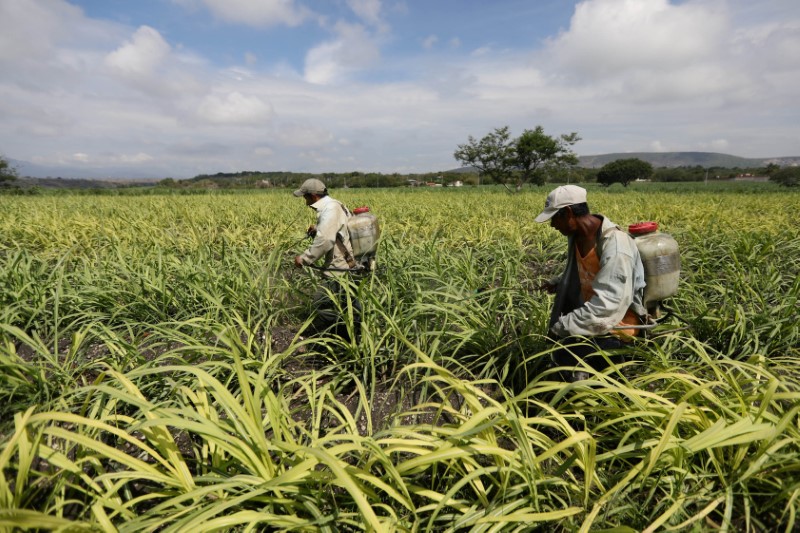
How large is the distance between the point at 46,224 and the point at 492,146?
32.2 m

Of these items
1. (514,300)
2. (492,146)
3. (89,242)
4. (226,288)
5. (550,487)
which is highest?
(492,146)

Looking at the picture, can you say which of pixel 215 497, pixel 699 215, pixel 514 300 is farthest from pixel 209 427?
pixel 699 215

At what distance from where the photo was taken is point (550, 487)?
1.23 meters

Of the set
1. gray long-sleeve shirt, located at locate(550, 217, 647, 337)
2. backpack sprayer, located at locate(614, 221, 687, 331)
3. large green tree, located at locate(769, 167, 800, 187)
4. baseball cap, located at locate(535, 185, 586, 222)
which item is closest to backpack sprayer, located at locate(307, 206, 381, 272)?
baseball cap, located at locate(535, 185, 586, 222)

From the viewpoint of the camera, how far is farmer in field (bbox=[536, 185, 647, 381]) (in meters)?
1.58

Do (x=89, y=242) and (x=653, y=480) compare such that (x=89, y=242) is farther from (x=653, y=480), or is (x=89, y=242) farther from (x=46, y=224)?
(x=653, y=480)

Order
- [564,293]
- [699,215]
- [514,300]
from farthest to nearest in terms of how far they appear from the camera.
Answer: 1. [699,215]
2. [514,300]
3. [564,293]

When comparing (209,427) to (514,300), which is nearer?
(209,427)

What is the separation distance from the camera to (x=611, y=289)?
5.21 feet

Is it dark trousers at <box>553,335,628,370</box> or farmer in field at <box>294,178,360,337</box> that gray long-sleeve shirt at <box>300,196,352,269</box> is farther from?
dark trousers at <box>553,335,628,370</box>

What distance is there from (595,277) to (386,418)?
46.3 inches

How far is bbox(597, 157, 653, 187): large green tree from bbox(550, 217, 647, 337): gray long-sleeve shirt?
208 feet

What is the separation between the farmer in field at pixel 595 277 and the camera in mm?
1585

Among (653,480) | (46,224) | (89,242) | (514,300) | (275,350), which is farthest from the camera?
(46,224)
